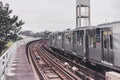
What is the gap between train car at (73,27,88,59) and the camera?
19.4 m

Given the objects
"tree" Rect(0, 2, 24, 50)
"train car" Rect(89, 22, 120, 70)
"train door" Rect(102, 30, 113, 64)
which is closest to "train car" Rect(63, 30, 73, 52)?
"train car" Rect(89, 22, 120, 70)

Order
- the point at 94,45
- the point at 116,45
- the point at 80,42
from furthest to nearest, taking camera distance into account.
A: the point at 80,42 → the point at 94,45 → the point at 116,45

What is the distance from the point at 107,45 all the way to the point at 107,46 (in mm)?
57

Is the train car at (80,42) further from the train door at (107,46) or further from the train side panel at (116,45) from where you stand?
the train side panel at (116,45)

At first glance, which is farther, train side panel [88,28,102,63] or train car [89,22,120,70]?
train side panel [88,28,102,63]

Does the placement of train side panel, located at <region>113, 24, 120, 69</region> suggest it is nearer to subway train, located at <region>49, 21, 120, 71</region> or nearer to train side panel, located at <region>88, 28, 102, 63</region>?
subway train, located at <region>49, 21, 120, 71</region>

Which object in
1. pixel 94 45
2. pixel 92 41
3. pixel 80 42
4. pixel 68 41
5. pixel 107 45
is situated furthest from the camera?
pixel 68 41

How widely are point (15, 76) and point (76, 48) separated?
917 cm

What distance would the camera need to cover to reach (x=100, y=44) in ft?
52.3

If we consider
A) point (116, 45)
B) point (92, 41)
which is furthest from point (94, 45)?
point (116, 45)

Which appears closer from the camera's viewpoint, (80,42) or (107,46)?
(107,46)

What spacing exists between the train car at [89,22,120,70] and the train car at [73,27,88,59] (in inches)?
67.5

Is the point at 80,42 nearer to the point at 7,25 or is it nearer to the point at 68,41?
the point at 68,41

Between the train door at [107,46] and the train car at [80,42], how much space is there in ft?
12.7
